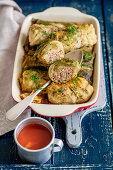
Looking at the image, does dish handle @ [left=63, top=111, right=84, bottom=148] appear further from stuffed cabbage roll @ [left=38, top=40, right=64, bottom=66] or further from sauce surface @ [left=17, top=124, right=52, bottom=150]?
stuffed cabbage roll @ [left=38, top=40, right=64, bottom=66]

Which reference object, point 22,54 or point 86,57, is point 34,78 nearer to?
point 22,54

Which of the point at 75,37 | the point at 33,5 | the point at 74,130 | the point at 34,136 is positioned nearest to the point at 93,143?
the point at 74,130

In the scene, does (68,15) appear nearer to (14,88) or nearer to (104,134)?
(14,88)

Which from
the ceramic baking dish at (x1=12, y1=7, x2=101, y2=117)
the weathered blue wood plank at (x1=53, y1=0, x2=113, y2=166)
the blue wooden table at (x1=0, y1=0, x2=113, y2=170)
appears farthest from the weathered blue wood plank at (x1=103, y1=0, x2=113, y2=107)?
the weathered blue wood plank at (x1=53, y1=0, x2=113, y2=166)

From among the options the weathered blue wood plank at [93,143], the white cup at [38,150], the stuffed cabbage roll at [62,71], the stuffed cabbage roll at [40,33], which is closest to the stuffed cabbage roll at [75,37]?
the stuffed cabbage roll at [40,33]

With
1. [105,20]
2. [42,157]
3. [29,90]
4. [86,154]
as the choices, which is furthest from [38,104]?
[105,20]

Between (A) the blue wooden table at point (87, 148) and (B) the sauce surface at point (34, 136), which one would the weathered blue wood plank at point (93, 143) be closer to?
(A) the blue wooden table at point (87, 148)
